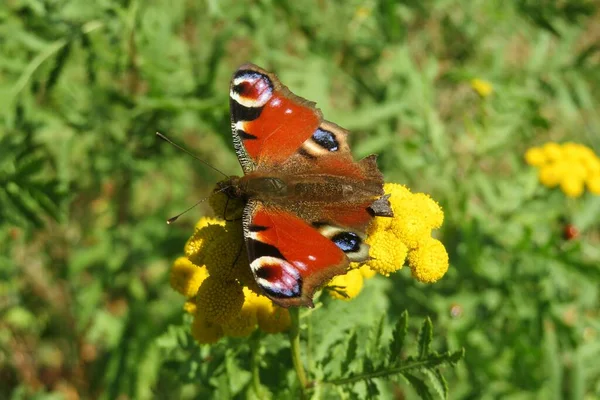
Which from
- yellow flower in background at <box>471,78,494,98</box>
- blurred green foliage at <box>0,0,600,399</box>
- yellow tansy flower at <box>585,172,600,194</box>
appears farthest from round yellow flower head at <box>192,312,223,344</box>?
yellow tansy flower at <box>585,172,600,194</box>

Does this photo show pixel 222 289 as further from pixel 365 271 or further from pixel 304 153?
pixel 304 153

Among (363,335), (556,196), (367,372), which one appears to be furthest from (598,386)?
(367,372)

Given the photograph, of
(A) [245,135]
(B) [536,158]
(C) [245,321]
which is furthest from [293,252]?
(B) [536,158]

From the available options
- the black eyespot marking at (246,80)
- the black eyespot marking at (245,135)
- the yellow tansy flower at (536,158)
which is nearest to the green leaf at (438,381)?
the black eyespot marking at (245,135)

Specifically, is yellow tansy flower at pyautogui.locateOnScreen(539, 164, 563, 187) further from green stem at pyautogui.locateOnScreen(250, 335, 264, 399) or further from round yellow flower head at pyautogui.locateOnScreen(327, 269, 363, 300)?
green stem at pyautogui.locateOnScreen(250, 335, 264, 399)

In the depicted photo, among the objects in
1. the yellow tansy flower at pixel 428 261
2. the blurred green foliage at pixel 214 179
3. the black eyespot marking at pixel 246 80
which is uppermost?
the black eyespot marking at pixel 246 80

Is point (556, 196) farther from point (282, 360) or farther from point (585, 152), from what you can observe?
point (282, 360)

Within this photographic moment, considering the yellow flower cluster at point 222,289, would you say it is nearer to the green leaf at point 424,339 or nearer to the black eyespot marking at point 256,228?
the black eyespot marking at point 256,228
